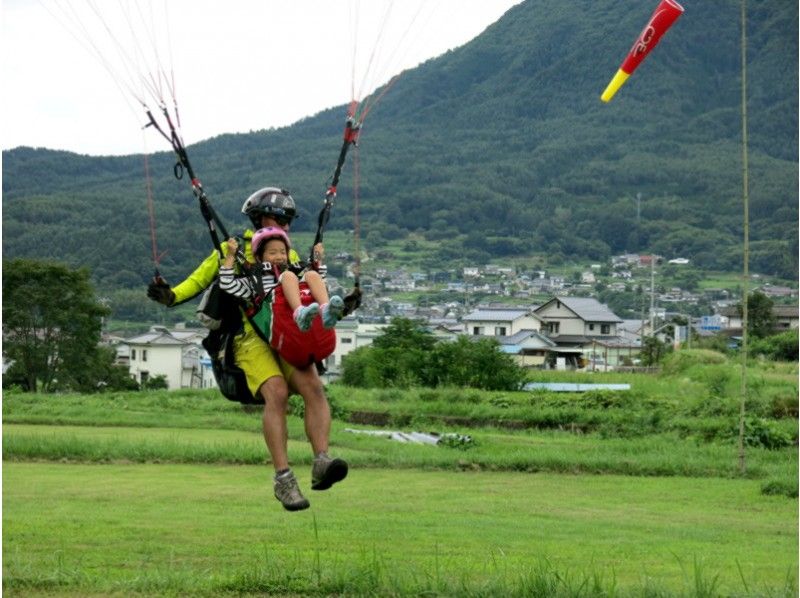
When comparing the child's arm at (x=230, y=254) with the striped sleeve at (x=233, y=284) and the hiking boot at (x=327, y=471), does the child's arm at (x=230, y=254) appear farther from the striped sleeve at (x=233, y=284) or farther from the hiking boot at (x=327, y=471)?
the hiking boot at (x=327, y=471)

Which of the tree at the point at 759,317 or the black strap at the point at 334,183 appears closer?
the black strap at the point at 334,183

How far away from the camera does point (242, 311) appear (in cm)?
911

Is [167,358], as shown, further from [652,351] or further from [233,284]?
[233,284]

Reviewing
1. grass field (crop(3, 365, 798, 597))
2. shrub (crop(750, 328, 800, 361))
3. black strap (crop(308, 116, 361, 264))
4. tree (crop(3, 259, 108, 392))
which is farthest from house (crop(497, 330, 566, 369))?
black strap (crop(308, 116, 361, 264))

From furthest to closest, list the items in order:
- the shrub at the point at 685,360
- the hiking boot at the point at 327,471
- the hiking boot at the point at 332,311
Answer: the shrub at the point at 685,360 < the hiking boot at the point at 327,471 < the hiking boot at the point at 332,311

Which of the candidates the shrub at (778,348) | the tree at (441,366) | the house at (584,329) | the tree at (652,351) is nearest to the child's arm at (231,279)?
the tree at (441,366)

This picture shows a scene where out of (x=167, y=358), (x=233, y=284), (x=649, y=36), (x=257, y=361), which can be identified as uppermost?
(x=649, y=36)

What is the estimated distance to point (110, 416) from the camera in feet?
127

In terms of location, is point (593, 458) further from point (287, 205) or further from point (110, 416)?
point (287, 205)

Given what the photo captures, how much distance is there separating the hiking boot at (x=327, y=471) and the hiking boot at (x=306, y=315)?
890 mm

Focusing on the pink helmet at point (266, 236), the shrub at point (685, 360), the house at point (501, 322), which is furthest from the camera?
the house at point (501, 322)

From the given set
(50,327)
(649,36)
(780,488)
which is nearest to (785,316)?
(50,327)

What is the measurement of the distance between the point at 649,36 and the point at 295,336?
3.00 metres

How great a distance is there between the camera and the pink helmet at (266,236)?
8836mm
